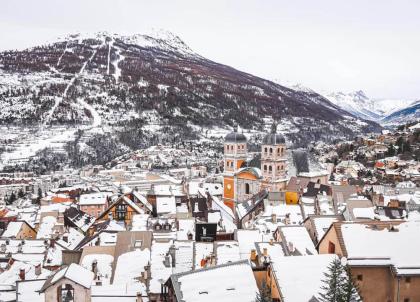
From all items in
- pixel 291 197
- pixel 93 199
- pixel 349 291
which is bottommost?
pixel 349 291

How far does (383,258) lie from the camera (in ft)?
105

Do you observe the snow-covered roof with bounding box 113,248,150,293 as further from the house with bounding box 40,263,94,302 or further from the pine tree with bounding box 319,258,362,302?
the pine tree with bounding box 319,258,362,302

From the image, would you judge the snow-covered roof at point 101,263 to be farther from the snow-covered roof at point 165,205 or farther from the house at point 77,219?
the house at point 77,219

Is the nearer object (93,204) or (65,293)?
(65,293)

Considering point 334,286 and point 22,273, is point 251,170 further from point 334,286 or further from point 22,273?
point 334,286

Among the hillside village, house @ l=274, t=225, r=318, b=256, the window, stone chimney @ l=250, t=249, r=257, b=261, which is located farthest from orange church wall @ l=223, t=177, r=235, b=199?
the window

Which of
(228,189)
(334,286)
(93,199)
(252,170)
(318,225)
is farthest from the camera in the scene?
(228,189)

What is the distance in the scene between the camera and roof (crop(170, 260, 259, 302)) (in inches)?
1160

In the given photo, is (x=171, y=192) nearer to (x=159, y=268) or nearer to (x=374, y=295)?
(x=159, y=268)

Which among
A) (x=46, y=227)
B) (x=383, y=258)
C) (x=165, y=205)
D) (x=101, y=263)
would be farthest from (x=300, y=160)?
(x=383, y=258)

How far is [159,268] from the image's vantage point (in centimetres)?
4147

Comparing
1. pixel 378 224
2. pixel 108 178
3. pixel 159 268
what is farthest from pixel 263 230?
pixel 108 178

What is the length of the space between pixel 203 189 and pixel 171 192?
44.4 ft

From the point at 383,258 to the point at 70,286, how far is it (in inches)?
740
